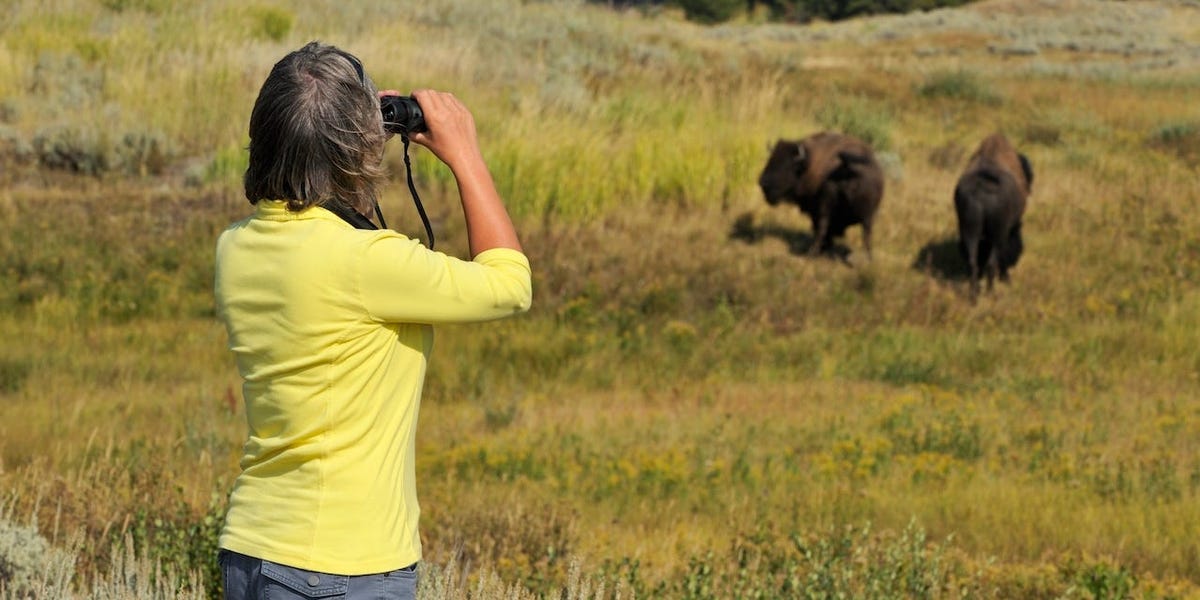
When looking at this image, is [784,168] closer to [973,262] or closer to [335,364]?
[973,262]

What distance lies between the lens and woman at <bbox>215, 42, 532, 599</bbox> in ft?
8.81

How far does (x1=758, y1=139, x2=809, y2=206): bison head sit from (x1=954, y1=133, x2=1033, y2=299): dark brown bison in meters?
1.90

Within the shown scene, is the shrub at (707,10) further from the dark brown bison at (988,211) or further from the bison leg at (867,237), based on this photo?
the dark brown bison at (988,211)

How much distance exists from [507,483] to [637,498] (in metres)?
0.74

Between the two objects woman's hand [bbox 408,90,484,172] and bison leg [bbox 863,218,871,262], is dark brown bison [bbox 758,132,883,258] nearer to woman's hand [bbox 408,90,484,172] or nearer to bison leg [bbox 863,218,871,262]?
bison leg [bbox 863,218,871,262]

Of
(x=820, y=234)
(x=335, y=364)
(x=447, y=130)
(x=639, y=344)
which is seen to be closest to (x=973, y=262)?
(x=820, y=234)

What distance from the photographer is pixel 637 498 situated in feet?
26.0

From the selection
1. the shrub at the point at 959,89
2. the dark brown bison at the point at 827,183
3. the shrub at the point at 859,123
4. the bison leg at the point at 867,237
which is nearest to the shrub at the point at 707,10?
the shrub at the point at 959,89

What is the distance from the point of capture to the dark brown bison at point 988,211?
47.7 feet

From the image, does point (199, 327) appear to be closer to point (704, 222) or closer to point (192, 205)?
point (192, 205)

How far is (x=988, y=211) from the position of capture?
575 inches

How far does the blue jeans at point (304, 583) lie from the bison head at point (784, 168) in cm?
1371

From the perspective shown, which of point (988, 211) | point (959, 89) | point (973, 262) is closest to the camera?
point (973, 262)

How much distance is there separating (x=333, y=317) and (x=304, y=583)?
1.62 ft
